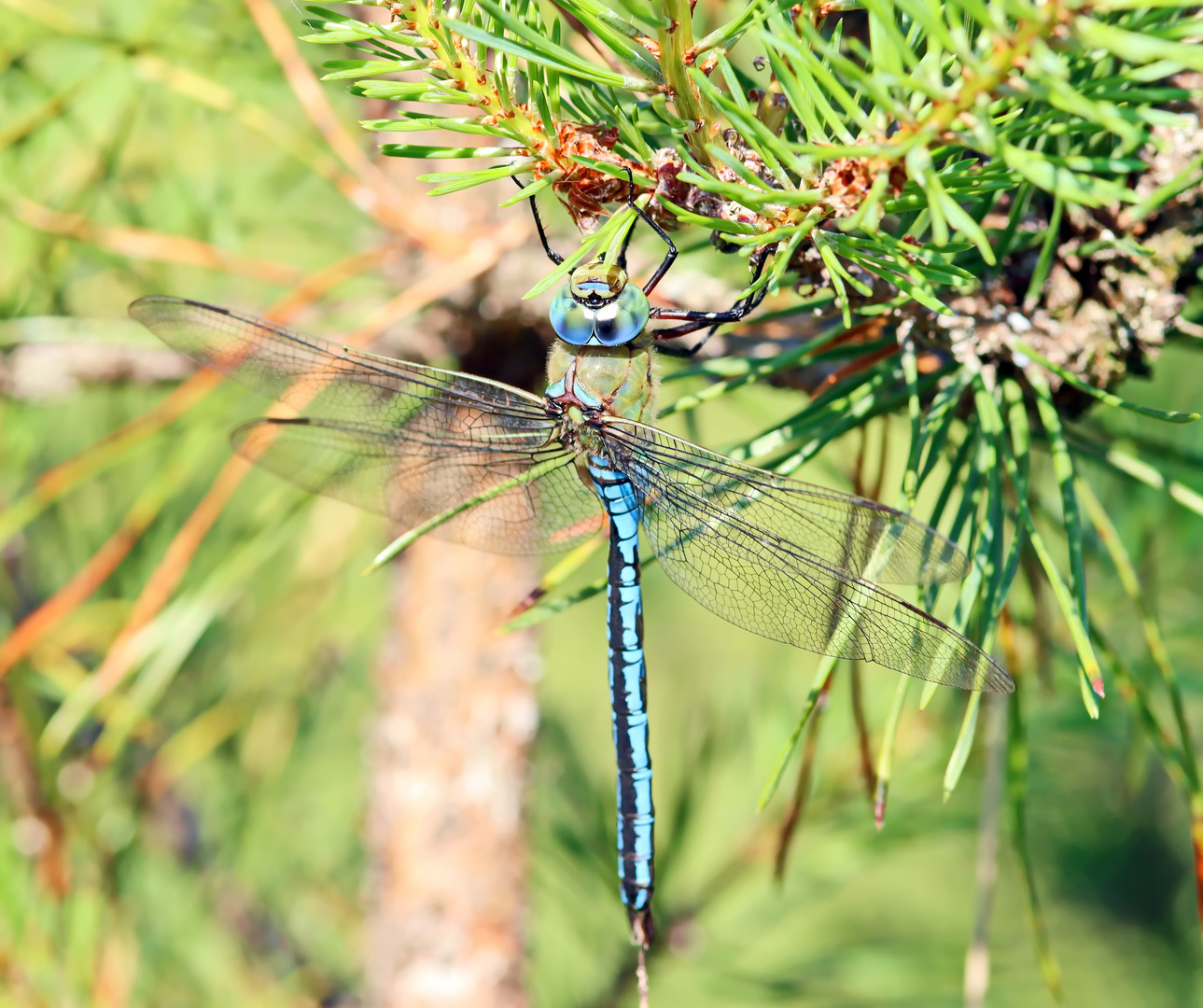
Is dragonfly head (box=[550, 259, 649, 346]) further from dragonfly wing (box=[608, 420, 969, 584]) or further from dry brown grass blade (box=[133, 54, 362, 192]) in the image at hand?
dry brown grass blade (box=[133, 54, 362, 192])

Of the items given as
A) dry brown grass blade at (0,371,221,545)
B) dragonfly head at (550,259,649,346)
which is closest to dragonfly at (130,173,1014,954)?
dragonfly head at (550,259,649,346)

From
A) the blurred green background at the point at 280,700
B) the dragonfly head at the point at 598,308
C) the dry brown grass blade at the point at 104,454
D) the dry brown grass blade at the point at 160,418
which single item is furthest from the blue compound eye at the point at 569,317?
the dry brown grass blade at the point at 104,454

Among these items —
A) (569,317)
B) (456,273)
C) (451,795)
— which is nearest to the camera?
(569,317)

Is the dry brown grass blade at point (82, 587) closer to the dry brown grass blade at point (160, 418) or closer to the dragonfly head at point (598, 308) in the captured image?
the dry brown grass blade at point (160, 418)

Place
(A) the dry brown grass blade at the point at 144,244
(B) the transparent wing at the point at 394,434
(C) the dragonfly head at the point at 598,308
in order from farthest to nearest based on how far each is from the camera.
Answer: (A) the dry brown grass blade at the point at 144,244 < (B) the transparent wing at the point at 394,434 < (C) the dragonfly head at the point at 598,308

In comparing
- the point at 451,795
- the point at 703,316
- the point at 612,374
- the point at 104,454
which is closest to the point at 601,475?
the point at 612,374

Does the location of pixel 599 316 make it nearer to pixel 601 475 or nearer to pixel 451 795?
pixel 601 475
